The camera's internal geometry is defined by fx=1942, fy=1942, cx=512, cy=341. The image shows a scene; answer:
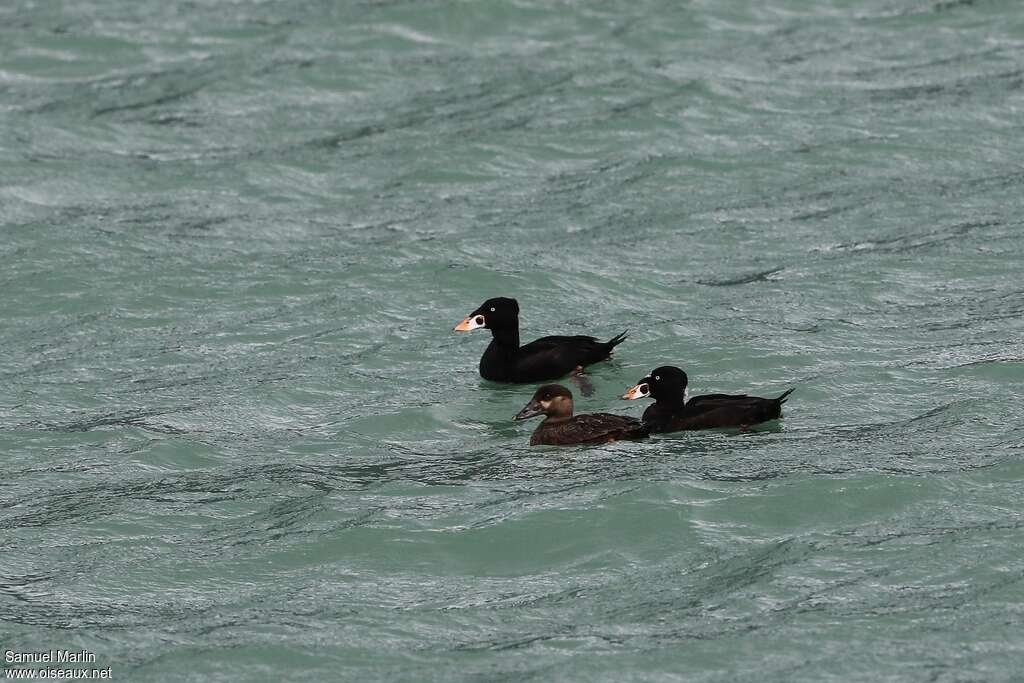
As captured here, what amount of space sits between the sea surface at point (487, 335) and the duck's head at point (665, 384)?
0.58 m

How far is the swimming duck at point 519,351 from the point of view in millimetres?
14781

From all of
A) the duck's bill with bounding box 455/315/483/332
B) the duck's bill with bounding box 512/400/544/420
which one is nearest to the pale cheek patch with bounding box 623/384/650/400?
the duck's bill with bounding box 512/400/544/420

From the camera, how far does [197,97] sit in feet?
73.0

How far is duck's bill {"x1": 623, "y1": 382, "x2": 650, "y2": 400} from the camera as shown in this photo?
13.7 m

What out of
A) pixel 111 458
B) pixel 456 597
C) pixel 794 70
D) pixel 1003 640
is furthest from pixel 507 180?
pixel 1003 640

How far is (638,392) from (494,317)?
1752 mm

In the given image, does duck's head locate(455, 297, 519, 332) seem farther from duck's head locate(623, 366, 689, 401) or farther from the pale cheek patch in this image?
duck's head locate(623, 366, 689, 401)

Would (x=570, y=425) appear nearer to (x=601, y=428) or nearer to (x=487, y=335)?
(x=601, y=428)

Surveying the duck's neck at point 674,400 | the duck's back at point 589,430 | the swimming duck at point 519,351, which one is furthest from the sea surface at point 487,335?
the duck's neck at point 674,400

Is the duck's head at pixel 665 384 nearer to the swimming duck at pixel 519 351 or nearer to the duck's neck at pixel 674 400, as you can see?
the duck's neck at pixel 674 400

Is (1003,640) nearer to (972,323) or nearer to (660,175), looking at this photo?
(972,323)

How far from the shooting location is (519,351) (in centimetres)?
1507

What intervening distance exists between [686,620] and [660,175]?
9686 mm

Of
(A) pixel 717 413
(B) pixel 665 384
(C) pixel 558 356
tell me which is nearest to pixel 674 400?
(B) pixel 665 384
